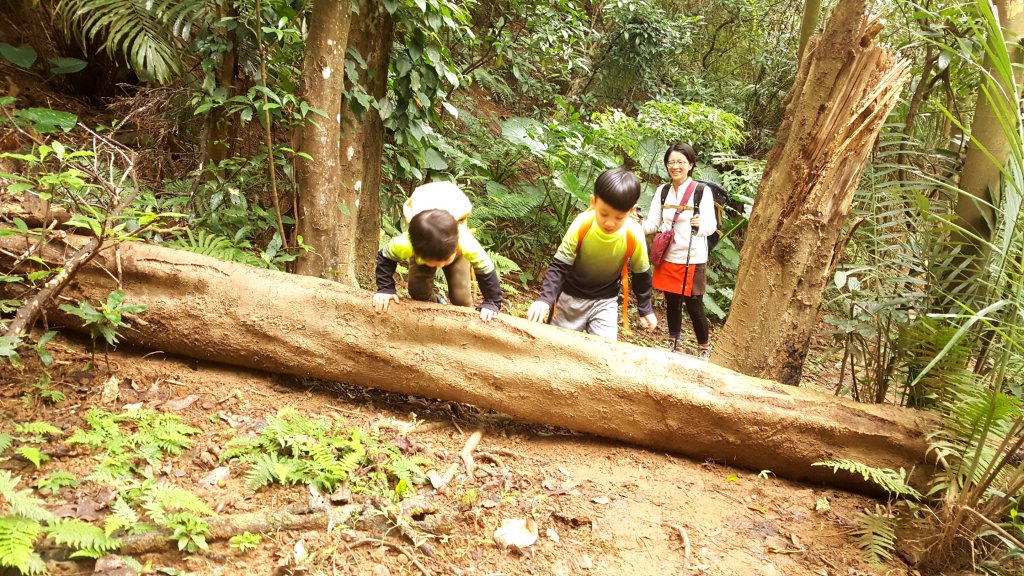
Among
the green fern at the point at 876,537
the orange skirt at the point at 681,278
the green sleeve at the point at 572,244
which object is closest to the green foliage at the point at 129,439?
the green sleeve at the point at 572,244

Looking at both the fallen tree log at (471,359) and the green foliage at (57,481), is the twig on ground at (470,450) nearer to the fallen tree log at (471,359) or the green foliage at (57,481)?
the fallen tree log at (471,359)

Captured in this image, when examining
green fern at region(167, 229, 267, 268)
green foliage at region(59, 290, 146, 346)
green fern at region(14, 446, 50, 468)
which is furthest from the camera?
green fern at region(167, 229, 267, 268)

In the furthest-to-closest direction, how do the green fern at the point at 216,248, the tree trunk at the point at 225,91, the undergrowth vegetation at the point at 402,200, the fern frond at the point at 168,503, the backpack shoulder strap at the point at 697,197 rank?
the backpack shoulder strap at the point at 697,197
the tree trunk at the point at 225,91
the green fern at the point at 216,248
the undergrowth vegetation at the point at 402,200
the fern frond at the point at 168,503

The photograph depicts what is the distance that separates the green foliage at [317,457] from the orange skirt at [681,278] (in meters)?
2.79

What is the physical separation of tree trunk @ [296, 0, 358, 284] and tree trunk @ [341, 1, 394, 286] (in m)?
0.19

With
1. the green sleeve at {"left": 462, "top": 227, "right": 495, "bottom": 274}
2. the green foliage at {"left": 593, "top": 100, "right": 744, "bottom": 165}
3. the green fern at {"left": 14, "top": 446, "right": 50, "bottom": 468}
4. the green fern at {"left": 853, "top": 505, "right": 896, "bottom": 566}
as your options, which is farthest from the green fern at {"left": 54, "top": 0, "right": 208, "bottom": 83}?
the green fern at {"left": 853, "top": 505, "right": 896, "bottom": 566}

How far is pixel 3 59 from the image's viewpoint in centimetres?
543

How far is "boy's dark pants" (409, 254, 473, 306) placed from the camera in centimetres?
346

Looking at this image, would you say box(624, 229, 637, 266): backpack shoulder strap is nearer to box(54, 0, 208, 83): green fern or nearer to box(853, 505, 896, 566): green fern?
box(853, 505, 896, 566): green fern

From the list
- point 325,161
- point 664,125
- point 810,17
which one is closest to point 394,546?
point 325,161

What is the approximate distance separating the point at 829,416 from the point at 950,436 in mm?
545

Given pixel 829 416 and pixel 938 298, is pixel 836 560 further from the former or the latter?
pixel 938 298

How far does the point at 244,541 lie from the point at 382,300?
141 cm

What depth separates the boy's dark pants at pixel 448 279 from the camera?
346 centimetres
